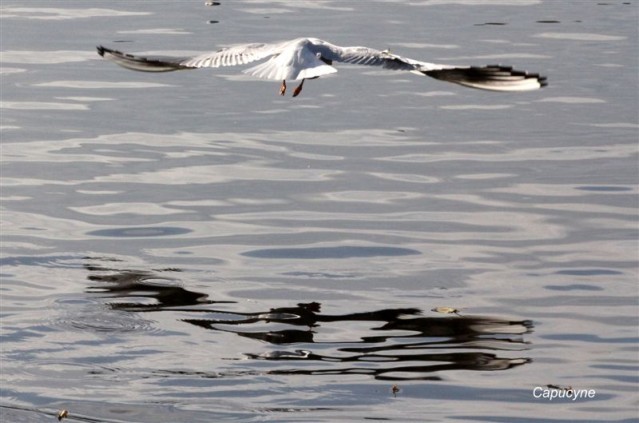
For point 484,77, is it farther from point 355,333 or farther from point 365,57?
point 355,333

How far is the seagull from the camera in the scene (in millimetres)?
9117

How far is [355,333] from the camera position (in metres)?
8.65

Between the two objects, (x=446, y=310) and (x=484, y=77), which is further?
(x=484, y=77)

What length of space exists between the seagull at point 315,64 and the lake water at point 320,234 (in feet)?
4.51

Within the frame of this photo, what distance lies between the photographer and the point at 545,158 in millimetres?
12852

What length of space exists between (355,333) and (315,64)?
2127mm

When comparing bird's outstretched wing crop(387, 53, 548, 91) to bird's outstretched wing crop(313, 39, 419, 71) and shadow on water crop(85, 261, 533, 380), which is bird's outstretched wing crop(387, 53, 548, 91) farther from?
shadow on water crop(85, 261, 533, 380)

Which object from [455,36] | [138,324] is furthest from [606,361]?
[455,36]

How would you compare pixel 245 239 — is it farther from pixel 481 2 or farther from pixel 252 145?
pixel 481 2

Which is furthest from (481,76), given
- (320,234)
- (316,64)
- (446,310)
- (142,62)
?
(142,62)

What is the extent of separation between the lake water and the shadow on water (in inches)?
0.9

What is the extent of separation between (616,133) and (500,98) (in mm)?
2087

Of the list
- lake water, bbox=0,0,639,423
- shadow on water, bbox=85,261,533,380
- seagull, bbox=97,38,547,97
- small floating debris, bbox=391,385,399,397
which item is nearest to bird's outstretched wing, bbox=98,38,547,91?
seagull, bbox=97,38,547,97

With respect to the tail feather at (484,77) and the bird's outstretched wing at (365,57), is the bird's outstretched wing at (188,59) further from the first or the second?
the tail feather at (484,77)
